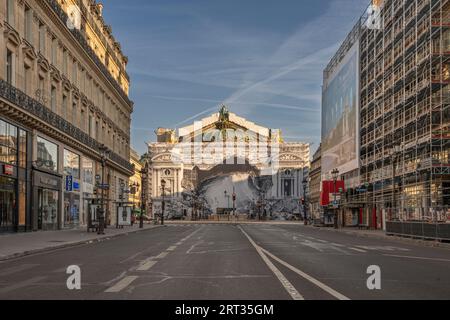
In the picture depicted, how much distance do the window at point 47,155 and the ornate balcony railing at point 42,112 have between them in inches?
51.7

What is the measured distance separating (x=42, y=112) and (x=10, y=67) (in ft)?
16.7

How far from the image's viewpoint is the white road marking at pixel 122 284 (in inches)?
424

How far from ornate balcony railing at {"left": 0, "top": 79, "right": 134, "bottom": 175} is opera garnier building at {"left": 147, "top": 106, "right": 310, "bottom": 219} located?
8696 cm

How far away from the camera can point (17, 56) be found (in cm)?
3594

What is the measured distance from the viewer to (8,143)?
3434 cm

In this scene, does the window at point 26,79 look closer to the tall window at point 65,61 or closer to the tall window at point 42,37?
the tall window at point 42,37

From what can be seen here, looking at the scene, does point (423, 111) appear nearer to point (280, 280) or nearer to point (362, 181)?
point (362, 181)

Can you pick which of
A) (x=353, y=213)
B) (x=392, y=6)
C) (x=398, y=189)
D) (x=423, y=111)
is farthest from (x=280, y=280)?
(x=353, y=213)

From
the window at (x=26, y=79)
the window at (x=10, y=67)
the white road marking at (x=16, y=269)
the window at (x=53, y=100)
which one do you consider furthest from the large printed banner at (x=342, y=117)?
the white road marking at (x=16, y=269)

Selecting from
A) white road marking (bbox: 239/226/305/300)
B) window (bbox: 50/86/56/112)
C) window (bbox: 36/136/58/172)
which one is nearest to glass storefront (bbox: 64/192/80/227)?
window (bbox: 36/136/58/172)

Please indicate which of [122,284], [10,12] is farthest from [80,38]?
[122,284]

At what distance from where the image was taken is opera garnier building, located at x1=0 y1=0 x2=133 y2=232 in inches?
1367

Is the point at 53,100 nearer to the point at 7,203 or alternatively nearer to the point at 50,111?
the point at 50,111
